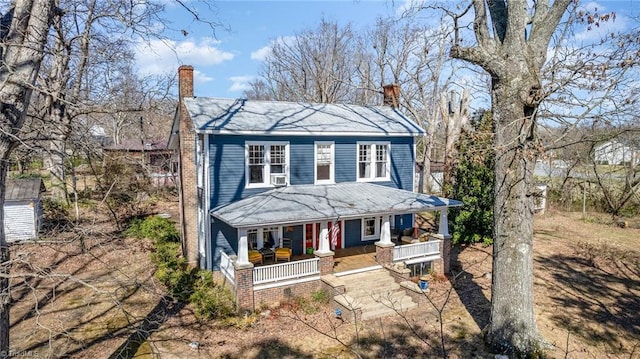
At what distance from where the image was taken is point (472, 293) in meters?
13.9

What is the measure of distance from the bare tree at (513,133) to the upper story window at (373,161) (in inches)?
298

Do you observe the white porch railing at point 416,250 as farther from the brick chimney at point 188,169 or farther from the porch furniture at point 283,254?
the brick chimney at point 188,169

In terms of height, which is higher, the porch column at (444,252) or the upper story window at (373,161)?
the upper story window at (373,161)

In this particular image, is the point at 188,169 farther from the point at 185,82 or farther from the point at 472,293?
the point at 472,293

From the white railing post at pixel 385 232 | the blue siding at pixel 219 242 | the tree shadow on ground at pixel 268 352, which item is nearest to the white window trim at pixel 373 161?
the white railing post at pixel 385 232

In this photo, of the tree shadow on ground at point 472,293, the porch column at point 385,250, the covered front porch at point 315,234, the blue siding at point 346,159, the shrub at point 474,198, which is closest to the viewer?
the tree shadow on ground at point 472,293

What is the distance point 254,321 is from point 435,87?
2538 cm

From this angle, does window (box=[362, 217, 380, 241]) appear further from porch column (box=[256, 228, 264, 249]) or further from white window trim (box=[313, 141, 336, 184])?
A: porch column (box=[256, 228, 264, 249])

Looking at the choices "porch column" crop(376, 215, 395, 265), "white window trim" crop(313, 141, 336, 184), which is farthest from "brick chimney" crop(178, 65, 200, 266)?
"porch column" crop(376, 215, 395, 265)

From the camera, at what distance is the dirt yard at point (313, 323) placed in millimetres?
10141

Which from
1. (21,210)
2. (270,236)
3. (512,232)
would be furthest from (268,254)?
(21,210)

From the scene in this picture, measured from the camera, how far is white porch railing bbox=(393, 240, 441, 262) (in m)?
14.8

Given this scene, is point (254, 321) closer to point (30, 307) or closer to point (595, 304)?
point (30, 307)

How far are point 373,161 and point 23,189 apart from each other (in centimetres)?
1630
